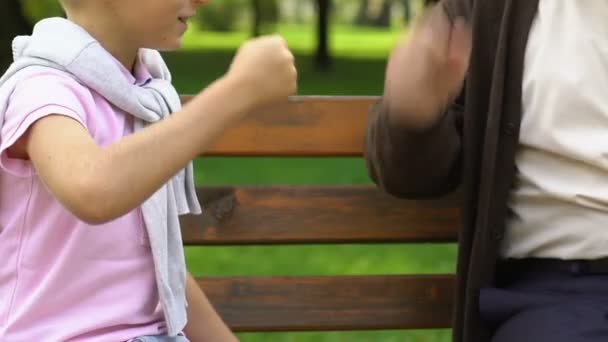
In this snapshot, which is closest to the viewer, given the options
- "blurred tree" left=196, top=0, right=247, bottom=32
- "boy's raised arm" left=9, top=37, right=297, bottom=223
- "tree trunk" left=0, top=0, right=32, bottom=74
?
"boy's raised arm" left=9, top=37, right=297, bottom=223

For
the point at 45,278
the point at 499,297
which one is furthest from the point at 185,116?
the point at 499,297

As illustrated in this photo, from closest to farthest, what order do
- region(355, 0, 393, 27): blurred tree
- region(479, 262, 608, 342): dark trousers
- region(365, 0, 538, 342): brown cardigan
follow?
region(479, 262, 608, 342): dark trousers → region(365, 0, 538, 342): brown cardigan → region(355, 0, 393, 27): blurred tree

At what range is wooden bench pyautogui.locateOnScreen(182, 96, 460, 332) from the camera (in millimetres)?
3230

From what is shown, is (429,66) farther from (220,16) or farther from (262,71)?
(220,16)

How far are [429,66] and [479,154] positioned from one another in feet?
1.48

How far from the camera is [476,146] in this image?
2777 millimetres

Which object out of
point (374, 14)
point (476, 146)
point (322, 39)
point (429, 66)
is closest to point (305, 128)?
point (476, 146)

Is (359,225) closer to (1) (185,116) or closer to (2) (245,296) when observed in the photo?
(2) (245,296)

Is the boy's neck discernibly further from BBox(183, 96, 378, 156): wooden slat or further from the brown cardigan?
BBox(183, 96, 378, 156): wooden slat

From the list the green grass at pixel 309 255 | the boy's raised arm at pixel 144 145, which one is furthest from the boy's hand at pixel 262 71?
the green grass at pixel 309 255

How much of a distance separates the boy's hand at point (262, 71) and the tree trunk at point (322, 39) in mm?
19955

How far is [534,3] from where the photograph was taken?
2717 mm

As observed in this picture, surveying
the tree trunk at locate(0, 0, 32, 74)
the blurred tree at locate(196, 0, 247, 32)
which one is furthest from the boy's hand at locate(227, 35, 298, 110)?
the blurred tree at locate(196, 0, 247, 32)

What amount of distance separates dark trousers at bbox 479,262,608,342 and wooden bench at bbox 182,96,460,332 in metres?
0.52
